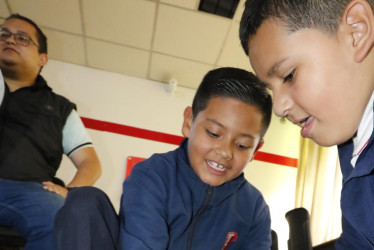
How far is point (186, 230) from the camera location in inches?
41.9

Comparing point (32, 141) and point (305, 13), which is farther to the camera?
point (32, 141)

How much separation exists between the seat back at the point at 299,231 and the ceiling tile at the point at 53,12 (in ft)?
9.86

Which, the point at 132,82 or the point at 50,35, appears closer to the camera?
the point at 50,35

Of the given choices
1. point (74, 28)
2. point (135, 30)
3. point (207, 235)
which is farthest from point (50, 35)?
point (207, 235)

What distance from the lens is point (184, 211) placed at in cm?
105

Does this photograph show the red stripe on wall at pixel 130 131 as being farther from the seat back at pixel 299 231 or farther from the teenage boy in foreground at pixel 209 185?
the seat back at pixel 299 231

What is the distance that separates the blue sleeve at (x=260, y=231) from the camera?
116 centimetres

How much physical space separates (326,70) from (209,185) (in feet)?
2.05

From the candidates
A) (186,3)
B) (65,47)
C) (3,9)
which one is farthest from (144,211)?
(3,9)

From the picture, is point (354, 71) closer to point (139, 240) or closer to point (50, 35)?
point (139, 240)

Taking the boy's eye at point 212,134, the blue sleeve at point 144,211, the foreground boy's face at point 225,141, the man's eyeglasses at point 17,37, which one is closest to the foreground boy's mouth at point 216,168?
the foreground boy's face at point 225,141

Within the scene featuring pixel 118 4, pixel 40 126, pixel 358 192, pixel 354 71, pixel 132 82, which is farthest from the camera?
pixel 132 82

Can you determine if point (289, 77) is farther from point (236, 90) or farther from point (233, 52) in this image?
point (233, 52)

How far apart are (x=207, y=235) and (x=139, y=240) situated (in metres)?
0.30
